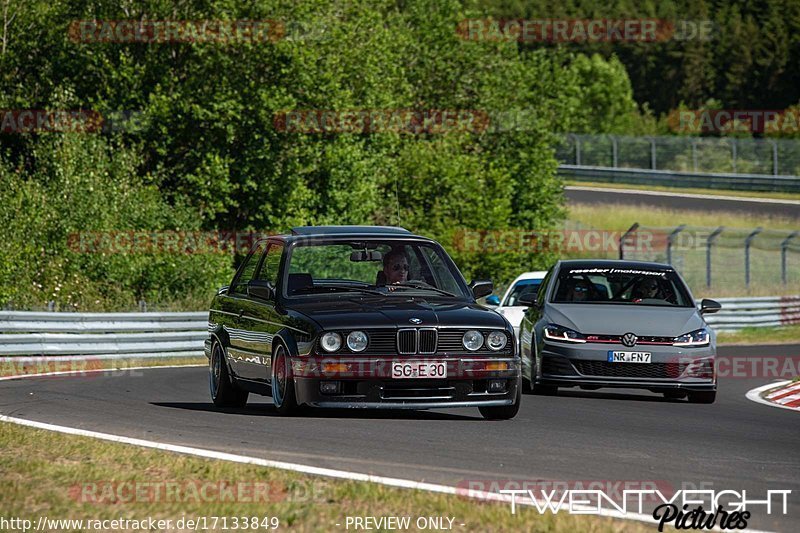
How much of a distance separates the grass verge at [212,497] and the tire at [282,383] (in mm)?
2493

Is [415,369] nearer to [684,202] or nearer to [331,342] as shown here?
[331,342]

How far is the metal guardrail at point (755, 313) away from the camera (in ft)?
114

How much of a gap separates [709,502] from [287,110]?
31.7m

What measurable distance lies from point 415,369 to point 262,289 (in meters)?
1.78

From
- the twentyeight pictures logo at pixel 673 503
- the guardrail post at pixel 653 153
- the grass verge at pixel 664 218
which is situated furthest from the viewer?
the guardrail post at pixel 653 153

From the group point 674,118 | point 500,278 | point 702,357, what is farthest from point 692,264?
point 674,118

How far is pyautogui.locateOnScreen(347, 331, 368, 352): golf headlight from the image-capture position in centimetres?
1107

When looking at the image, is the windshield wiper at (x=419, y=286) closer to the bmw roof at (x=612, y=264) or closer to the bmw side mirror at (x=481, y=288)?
the bmw side mirror at (x=481, y=288)

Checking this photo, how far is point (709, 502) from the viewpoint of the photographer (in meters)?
7.45

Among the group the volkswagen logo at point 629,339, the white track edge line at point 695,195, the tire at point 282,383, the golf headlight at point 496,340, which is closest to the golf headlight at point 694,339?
the volkswagen logo at point 629,339

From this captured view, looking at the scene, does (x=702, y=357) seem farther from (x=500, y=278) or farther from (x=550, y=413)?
(x=500, y=278)

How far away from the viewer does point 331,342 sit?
436 inches

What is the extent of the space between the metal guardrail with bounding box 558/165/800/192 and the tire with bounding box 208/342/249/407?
171 feet

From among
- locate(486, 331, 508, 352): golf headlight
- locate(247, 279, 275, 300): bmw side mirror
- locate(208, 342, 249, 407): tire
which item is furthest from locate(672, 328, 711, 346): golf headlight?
locate(247, 279, 275, 300): bmw side mirror
